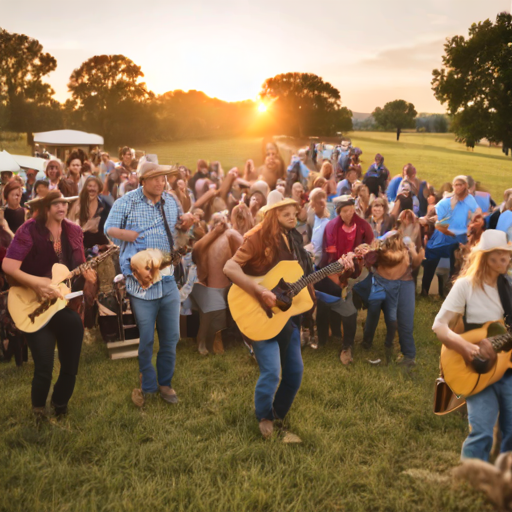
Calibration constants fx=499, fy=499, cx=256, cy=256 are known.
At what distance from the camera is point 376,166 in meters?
11.9

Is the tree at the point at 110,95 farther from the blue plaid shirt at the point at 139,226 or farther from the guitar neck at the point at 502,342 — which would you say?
the guitar neck at the point at 502,342

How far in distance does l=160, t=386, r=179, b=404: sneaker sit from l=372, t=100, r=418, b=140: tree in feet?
52.4

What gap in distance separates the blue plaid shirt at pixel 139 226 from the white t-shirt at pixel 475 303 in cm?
245

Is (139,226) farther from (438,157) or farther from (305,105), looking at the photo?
(305,105)

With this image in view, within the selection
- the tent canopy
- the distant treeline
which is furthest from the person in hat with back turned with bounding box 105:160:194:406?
the tent canopy

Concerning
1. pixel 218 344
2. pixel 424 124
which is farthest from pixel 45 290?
pixel 424 124

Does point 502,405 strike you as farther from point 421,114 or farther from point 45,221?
point 421,114

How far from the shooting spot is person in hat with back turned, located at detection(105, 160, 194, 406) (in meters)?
4.43

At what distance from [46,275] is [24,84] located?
22303 millimetres

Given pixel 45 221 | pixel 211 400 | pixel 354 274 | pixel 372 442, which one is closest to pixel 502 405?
pixel 372 442

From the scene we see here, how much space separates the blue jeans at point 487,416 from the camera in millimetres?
3203

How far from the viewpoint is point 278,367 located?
3955 millimetres

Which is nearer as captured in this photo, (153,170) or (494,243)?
(494,243)

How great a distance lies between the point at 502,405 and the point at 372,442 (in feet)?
3.97
